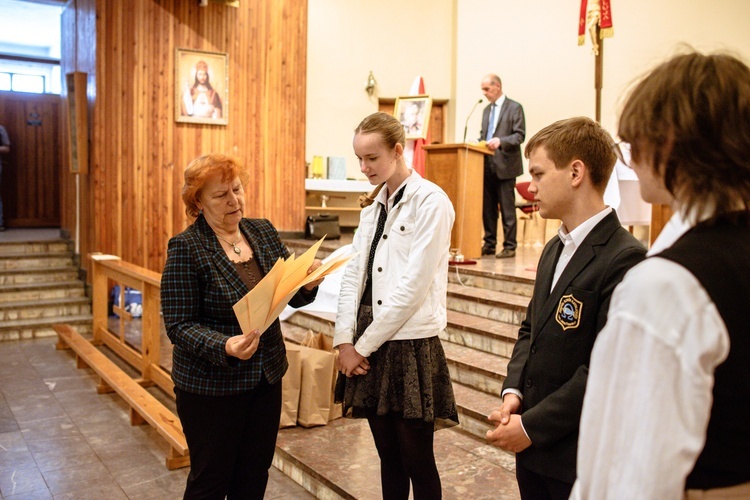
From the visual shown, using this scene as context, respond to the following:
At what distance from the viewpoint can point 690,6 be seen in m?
6.98

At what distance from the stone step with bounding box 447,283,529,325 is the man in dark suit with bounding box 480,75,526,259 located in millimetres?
1410

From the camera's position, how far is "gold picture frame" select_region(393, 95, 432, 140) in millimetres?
6805

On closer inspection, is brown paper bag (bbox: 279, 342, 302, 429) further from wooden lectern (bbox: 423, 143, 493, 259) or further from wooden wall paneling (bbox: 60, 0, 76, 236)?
wooden wall paneling (bbox: 60, 0, 76, 236)

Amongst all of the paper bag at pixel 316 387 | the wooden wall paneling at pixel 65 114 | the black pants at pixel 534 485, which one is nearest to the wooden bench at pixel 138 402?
the paper bag at pixel 316 387

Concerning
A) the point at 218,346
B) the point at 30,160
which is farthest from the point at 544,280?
the point at 30,160

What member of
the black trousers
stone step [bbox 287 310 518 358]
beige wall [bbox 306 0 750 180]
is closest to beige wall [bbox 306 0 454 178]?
beige wall [bbox 306 0 750 180]

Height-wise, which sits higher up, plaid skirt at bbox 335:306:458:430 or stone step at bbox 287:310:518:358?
plaid skirt at bbox 335:306:458:430

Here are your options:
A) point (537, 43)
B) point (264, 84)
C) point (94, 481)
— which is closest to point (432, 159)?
point (264, 84)

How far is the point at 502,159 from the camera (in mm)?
6031

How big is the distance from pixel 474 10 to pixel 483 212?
11.8ft

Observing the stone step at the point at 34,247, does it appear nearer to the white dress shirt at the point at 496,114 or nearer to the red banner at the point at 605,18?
the white dress shirt at the point at 496,114

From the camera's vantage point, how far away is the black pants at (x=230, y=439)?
1893 mm

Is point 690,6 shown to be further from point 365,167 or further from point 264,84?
point 365,167

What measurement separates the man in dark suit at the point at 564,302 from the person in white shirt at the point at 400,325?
448mm
